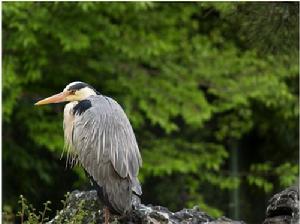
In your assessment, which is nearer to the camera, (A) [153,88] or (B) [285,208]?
(B) [285,208]

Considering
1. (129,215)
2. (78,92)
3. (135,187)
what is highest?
(78,92)

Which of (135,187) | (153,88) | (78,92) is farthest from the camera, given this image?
(153,88)

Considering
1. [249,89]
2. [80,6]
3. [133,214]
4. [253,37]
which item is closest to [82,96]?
[133,214]

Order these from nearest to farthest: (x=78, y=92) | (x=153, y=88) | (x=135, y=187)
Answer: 1. (x=135, y=187)
2. (x=78, y=92)
3. (x=153, y=88)

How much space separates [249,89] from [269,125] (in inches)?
55.8

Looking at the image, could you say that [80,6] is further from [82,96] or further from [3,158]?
[82,96]

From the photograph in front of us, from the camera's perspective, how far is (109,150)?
4914 mm

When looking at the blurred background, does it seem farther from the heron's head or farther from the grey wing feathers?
the grey wing feathers

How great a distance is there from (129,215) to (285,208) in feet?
2.65

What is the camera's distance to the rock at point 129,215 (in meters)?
4.84

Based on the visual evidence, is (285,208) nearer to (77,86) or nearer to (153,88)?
(77,86)

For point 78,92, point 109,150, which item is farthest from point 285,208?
point 78,92

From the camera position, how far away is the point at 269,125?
451 inches

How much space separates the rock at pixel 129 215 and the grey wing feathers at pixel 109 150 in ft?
0.39
